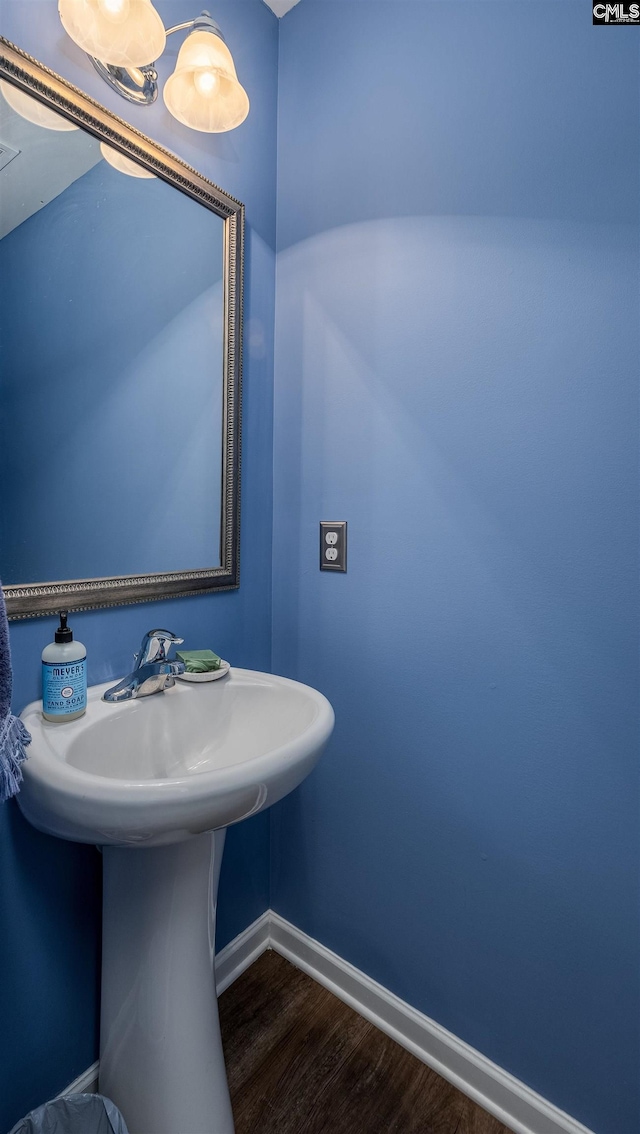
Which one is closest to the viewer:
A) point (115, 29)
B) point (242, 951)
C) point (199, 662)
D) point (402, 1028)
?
point (115, 29)

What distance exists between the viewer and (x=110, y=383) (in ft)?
3.28

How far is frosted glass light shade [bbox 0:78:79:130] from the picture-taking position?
812 millimetres

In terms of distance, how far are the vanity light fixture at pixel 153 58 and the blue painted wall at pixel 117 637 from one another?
1.9 inches

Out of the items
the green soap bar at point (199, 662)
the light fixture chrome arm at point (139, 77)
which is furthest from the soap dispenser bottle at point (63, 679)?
the light fixture chrome arm at point (139, 77)

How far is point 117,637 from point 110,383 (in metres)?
0.50

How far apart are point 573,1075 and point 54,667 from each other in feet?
3.91

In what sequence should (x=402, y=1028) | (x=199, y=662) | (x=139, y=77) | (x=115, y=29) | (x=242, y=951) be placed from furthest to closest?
(x=242, y=951)
(x=402, y=1028)
(x=199, y=662)
(x=139, y=77)
(x=115, y=29)

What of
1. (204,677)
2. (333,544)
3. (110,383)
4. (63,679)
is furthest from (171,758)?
(110,383)

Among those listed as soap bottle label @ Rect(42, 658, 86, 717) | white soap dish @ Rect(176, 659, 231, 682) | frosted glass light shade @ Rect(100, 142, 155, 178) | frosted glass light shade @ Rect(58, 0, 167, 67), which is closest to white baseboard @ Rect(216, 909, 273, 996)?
white soap dish @ Rect(176, 659, 231, 682)

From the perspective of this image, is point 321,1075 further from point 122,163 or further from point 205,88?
point 205,88

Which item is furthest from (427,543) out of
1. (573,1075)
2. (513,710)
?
(573,1075)

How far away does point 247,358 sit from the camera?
50.6 inches

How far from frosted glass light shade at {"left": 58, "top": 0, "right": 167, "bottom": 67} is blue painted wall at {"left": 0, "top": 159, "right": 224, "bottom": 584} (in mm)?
131

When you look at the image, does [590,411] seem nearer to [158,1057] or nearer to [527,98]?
[527,98]
